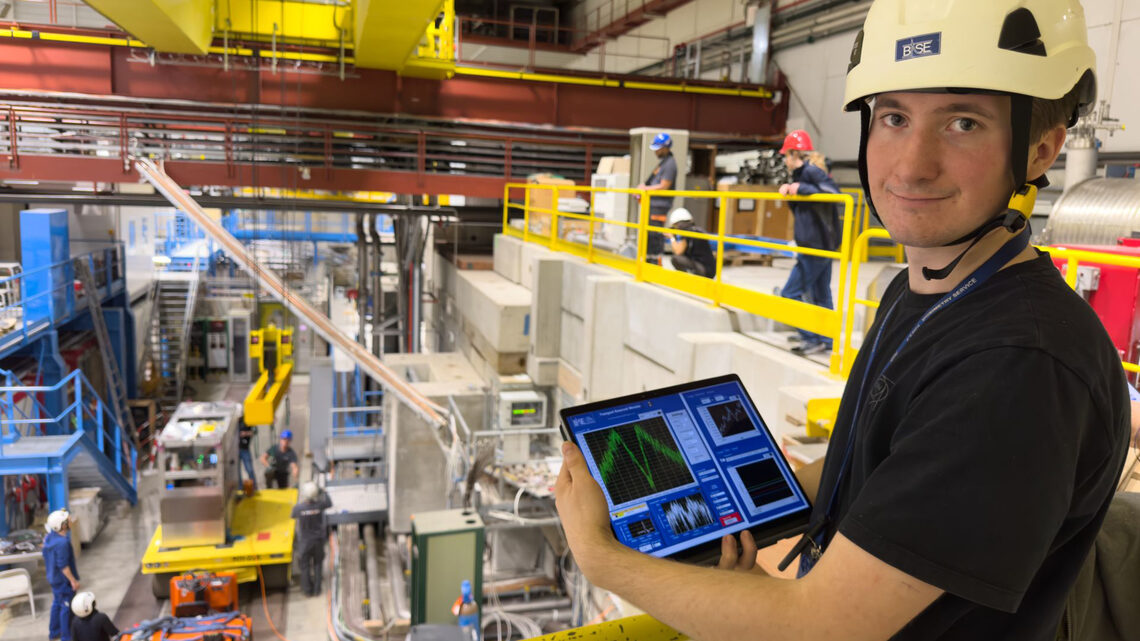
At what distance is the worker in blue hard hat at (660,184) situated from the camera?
9414 mm

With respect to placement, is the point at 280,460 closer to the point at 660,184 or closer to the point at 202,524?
the point at 202,524

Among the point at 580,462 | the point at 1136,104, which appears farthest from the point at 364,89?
the point at 580,462

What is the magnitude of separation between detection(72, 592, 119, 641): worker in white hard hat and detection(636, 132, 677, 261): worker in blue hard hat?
24.3 ft

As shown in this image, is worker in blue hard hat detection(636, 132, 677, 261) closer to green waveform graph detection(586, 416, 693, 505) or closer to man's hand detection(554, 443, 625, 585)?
green waveform graph detection(586, 416, 693, 505)

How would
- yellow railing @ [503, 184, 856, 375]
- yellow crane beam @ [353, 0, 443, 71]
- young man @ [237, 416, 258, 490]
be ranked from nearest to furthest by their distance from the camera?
yellow railing @ [503, 184, 856, 375], yellow crane beam @ [353, 0, 443, 71], young man @ [237, 416, 258, 490]

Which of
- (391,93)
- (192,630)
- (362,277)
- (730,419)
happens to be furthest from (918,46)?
(362,277)

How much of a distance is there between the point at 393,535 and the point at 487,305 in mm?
4284

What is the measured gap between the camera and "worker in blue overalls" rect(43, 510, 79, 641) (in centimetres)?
928

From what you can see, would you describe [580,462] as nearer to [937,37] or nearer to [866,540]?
[866,540]


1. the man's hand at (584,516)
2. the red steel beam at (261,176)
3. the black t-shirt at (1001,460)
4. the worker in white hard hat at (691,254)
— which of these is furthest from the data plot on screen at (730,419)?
the red steel beam at (261,176)

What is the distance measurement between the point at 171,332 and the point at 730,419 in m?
22.8

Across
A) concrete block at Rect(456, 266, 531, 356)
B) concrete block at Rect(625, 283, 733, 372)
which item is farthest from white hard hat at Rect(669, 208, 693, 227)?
concrete block at Rect(456, 266, 531, 356)

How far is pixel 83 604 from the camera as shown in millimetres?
8289

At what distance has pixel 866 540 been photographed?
37.2 inches
